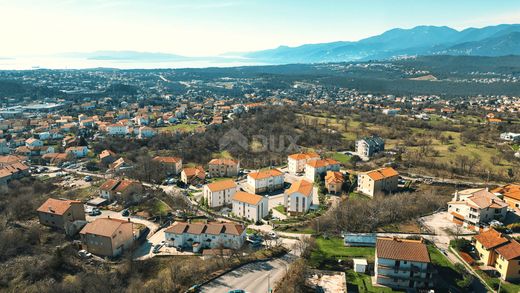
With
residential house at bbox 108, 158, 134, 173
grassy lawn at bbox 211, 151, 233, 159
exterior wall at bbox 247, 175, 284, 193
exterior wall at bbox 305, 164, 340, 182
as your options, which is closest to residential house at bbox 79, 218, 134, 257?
exterior wall at bbox 247, 175, 284, 193

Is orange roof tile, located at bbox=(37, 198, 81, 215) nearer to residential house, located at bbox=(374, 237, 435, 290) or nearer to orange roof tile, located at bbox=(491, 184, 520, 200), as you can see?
residential house, located at bbox=(374, 237, 435, 290)

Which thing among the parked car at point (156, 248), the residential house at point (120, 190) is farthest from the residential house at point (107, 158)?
the parked car at point (156, 248)

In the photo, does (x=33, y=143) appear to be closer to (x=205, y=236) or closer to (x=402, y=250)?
(x=205, y=236)

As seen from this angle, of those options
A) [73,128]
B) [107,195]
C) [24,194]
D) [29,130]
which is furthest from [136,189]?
[29,130]

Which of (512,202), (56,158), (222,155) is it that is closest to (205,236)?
(222,155)

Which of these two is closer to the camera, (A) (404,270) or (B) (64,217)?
(A) (404,270)

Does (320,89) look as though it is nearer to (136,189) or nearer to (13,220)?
(136,189)
